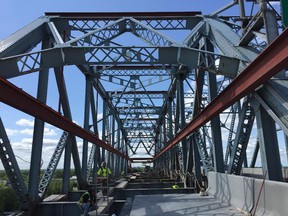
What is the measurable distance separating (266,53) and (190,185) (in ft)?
53.2

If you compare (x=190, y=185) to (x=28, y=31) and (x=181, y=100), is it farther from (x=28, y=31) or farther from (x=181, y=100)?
(x=28, y=31)

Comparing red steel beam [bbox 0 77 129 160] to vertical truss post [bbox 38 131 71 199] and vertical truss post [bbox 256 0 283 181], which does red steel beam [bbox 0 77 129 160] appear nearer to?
vertical truss post [bbox 38 131 71 199]

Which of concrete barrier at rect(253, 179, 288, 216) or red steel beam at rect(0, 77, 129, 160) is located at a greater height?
red steel beam at rect(0, 77, 129, 160)

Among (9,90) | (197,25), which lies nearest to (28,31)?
(9,90)

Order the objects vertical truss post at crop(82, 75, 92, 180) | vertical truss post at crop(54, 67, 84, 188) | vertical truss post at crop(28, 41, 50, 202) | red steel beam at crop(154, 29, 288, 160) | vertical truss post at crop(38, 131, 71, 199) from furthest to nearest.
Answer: vertical truss post at crop(82, 75, 92, 180)
vertical truss post at crop(54, 67, 84, 188)
vertical truss post at crop(38, 131, 71, 199)
vertical truss post at crop(28, 41, 50, 202)
red steel beam at crop(154, 29, 288, 160)

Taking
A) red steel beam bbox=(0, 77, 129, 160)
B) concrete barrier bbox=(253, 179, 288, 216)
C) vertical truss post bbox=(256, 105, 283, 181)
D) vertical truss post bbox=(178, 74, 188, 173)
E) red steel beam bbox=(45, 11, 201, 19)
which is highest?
red steel beam bbox=(45, 11, 201, 19)

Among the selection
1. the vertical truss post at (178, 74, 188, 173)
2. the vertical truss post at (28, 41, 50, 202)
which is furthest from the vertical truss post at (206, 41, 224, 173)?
the vertical truss post at (178, 74, 188, 173)

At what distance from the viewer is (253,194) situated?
28.5 ft

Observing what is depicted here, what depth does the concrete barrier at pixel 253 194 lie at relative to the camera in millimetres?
7031

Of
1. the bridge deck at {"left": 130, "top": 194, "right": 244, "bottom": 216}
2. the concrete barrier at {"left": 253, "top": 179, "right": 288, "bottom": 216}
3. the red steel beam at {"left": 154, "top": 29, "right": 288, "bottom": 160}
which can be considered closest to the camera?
the red steel beam at {"left": 154, "top": 29, "right": 288, "bottom": 160}

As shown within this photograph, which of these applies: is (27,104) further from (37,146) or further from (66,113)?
(66,113)

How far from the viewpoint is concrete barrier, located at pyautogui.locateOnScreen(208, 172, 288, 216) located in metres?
7.03

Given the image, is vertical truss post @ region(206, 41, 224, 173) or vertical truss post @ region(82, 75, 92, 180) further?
vertical truss post @ region(82, 75, 92, 180)

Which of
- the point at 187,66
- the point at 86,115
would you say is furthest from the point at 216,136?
the point at 86,115
